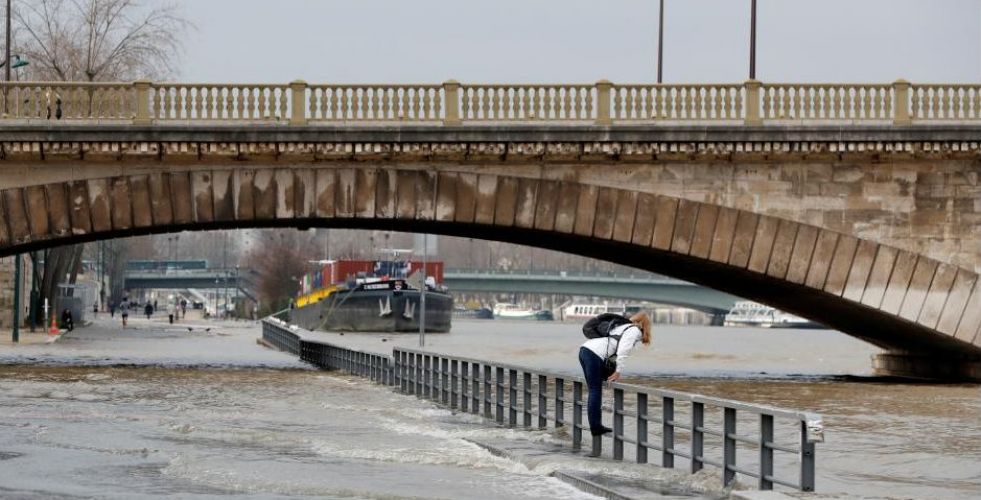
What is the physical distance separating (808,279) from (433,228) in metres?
11.5

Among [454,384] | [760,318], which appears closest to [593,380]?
[454,384]

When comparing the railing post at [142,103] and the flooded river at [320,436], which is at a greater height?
the railing post at [142,103]

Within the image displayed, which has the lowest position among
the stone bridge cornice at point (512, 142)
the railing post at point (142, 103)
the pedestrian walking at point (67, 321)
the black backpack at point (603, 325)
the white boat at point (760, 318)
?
the white boat at point (760, 318)

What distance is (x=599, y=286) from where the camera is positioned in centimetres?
15100

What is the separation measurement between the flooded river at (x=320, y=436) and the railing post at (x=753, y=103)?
6.44m

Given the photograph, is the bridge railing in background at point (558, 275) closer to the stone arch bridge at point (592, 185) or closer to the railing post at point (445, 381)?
the stone arch bridge at point (592, 185)

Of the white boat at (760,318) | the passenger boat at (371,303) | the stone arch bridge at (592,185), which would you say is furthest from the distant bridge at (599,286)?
the stone arch bridge at (592,185)

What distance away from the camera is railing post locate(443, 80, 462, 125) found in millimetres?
46344

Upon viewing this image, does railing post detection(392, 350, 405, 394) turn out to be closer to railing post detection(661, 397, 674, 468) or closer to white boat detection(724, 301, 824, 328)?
railing post detection(661, 397, 674, 468)

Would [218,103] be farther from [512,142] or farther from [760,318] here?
[760,318]

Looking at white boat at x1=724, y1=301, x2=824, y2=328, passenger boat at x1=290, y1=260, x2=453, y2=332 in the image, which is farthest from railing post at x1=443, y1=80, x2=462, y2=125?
white boat at x1=724, y1=301, x2=824, y2=328

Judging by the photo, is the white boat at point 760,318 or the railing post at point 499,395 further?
the white boat at point 760,318

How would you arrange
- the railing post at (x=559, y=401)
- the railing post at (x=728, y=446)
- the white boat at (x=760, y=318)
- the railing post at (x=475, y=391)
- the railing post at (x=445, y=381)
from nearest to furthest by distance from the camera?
the railing post at (x=728, y=446), the railing post at (x=559, y=401), the railing post at (x=475, y=391), the railing post at (x=445, y=381), the white boat at (x=760, y=318)

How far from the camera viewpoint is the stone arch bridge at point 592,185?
1793 inches
